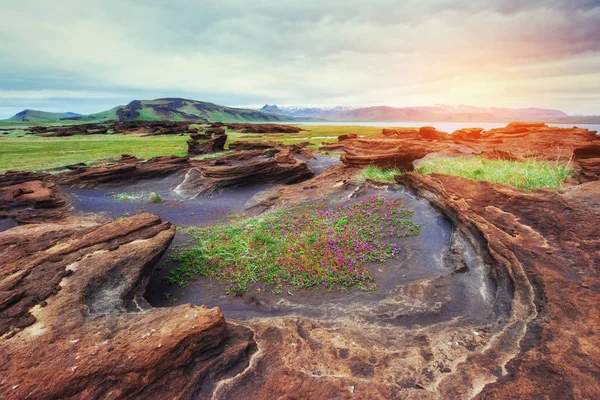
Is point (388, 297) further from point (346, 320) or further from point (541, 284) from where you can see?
point (541, 284)

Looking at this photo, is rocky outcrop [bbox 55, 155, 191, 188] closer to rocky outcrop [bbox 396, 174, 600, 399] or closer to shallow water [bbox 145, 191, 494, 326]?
shallow water [bbox 145, 191, 494, 326]

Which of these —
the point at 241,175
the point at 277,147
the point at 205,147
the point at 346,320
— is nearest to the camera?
the point at 346,320

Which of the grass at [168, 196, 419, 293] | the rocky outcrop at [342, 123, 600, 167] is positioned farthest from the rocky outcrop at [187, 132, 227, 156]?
the grass at [168, 196, 419, 293]

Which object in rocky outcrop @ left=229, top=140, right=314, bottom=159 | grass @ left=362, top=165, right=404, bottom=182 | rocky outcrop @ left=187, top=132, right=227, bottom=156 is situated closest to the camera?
grass @ left=362, top=165, right=404, bottom=182

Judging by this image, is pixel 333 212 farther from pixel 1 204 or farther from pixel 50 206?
pixel 1 204

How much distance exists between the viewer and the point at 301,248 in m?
11.5

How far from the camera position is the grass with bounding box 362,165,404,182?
18125 mm

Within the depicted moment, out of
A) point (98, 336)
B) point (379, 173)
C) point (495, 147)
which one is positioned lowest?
point (98, 336)

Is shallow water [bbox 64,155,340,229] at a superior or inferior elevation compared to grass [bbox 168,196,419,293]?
inferior

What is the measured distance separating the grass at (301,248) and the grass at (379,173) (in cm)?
326

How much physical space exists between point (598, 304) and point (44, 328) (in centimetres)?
963

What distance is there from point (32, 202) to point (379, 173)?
1897 centimetres

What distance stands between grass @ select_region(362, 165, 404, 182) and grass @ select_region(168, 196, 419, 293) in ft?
10.7

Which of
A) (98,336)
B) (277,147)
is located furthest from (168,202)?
(277,147)
